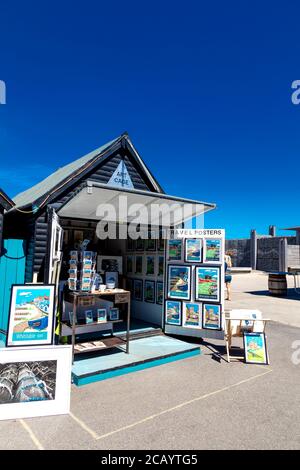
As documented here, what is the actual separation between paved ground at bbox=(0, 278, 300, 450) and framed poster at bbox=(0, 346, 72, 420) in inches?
5.0

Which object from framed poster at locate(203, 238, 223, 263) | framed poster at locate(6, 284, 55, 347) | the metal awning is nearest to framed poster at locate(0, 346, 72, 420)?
framed poster at locate(6, 284, 55, 347)

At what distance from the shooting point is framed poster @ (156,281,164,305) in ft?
22.4

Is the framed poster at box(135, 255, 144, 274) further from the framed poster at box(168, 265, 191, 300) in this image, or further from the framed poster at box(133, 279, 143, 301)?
the framed poster at box(168, 265, 191, 300)

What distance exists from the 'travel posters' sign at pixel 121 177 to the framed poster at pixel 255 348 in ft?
15.0

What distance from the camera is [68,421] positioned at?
3.20 meters

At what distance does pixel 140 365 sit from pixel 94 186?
293cm

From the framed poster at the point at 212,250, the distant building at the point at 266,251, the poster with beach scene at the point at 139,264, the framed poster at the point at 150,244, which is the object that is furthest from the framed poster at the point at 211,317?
the distant building at the point at 266,251

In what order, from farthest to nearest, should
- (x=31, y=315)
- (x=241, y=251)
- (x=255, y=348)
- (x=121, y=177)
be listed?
(x=241, y=251)
(x=121, y=177)
(x=255, y=348)
(x=31, y=315)

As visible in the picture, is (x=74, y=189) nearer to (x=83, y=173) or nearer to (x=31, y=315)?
(x=83, y=173)

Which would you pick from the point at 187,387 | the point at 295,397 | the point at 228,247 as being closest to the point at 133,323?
the point at 187,387

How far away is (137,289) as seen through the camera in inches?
299

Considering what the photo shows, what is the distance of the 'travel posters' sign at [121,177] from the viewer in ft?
24.6

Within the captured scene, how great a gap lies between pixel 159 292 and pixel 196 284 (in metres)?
1.15

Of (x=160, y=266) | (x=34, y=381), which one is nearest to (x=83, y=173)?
(x=160, y=266)
